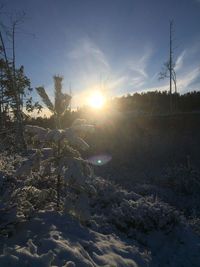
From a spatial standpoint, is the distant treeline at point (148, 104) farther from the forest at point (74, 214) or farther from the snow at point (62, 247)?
the snow at point (62, 247)

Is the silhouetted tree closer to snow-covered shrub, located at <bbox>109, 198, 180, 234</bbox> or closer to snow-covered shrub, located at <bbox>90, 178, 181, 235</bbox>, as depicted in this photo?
snow-covered shrub, located at <bbox>90, 178, 181, 235</bbox>

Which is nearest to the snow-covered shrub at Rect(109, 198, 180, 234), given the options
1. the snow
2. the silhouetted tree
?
the snow

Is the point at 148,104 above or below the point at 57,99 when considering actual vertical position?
above

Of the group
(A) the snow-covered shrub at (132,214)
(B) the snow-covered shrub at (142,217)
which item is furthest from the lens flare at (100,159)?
(B) the snow-covered shrub at (142,217)

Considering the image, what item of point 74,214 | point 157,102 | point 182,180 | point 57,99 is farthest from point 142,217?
point 157,102

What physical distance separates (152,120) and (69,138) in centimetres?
2364

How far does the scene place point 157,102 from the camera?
140ft

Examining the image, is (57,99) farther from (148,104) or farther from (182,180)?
(148,104)

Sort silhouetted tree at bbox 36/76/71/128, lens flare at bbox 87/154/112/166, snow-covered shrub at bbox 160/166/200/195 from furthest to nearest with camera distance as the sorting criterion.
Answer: lens flare at bbox 87/154/112/166
snow-covered shrub at bbox 160/166/200/195
silhouetted tree at bbox 36/76/71/128

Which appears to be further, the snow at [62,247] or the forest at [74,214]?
the forest at [74,214]

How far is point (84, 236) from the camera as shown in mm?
6777

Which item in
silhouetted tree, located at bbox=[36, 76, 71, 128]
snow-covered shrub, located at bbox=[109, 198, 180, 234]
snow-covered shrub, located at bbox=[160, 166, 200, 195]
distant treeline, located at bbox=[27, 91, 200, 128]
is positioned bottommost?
snow-covered shrub, located at bbox=[160, 166, 200, 195]

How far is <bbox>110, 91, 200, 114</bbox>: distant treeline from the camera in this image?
127 feet

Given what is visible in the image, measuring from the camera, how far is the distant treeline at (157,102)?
3862cm
